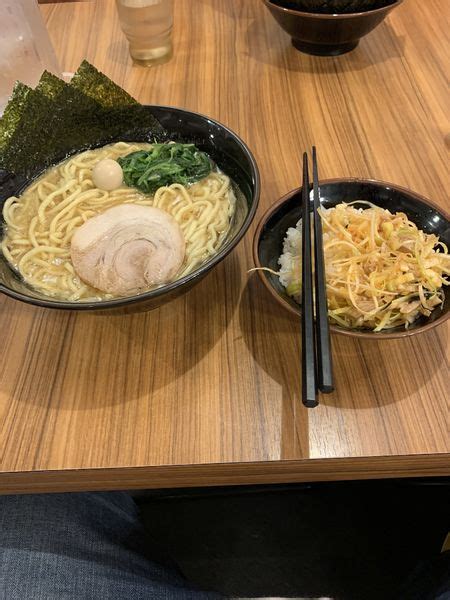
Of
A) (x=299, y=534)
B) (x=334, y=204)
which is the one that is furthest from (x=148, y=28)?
(x=299, y=534)

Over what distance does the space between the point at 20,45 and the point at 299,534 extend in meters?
1.61

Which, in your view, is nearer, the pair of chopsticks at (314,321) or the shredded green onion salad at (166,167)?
the pair of chopsticks at (314,321)

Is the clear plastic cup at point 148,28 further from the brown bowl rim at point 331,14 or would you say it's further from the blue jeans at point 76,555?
the blue jeans at point 76,555

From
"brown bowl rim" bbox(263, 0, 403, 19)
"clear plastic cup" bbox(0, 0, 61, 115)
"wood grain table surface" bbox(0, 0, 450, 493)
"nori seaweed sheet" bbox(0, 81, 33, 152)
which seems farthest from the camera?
"brown bowl rim" bbox(263, 0, 403, 19)

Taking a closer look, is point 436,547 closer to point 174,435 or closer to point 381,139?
point 174,435

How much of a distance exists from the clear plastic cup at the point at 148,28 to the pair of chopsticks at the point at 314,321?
37.1 inches

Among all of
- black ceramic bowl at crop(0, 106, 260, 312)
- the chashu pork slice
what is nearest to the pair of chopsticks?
black ceramic bowl at crop(0, 106, 260, 312)

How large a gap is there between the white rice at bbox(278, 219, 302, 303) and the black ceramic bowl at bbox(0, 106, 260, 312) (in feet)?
0.34

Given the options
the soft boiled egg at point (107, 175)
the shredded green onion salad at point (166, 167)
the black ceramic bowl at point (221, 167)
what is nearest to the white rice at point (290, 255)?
the black ceramic bowl at point (221, 167)

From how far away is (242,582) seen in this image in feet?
4.65

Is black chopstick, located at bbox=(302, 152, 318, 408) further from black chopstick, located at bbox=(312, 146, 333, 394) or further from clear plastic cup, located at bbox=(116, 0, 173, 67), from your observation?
clear plastic cup, located at bbox=(116, 0, 173, 67)

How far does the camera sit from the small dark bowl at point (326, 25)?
1471mm

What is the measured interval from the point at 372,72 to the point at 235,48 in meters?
0.48

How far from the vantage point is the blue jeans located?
927 millimetres
